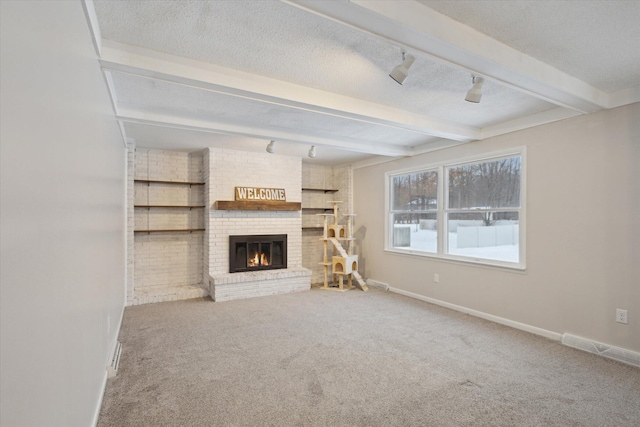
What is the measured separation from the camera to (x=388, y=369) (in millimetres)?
2832

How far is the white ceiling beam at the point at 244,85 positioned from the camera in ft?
7.43

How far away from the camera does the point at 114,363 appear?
9.13 ft

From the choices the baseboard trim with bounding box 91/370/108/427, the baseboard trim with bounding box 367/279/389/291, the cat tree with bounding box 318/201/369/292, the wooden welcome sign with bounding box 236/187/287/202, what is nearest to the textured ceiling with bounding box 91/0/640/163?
the wooden welcome sign with bounding box 236/187/287/202

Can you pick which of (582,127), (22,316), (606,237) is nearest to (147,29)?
(22,316)

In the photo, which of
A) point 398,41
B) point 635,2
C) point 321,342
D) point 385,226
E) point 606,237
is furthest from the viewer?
point 385,226

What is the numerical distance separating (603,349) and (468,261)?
1644 mm

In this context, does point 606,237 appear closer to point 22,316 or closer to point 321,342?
point 321,342

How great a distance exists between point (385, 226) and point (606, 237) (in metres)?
3.24

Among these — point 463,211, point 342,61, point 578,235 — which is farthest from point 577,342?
point 342,61

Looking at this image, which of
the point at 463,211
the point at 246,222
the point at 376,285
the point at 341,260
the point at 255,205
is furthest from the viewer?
the point at 376,285

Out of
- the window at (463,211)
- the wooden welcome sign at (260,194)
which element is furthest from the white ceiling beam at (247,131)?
the wooden welcome sign at (260,194)

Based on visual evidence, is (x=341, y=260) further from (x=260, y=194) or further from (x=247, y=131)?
(x=247, y=131)

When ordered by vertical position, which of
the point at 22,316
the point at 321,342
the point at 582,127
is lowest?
the point at 321,342

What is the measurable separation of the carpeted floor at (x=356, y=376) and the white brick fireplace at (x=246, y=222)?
1.17 meters
